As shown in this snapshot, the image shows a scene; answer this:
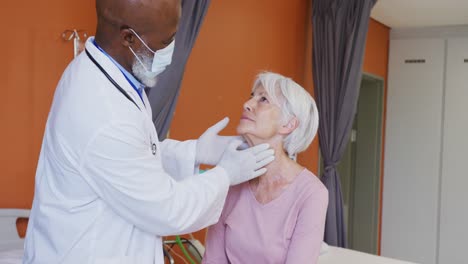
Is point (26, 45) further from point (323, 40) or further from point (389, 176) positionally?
point (389, 176)

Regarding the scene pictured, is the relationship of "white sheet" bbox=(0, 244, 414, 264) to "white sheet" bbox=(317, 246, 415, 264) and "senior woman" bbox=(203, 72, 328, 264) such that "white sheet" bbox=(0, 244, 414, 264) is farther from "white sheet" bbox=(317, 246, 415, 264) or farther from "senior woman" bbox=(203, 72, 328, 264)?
"senior woman" bbox=(203, 72, 328, 264)

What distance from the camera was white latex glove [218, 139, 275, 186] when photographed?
5.37 feet

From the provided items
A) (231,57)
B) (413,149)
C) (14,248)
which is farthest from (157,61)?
(413,149)

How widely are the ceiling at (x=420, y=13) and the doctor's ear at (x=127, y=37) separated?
3.80 m

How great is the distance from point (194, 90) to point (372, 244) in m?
3.48

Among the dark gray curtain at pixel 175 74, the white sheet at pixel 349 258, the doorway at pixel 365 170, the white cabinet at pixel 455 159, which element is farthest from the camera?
the doorway at pixel 365 170

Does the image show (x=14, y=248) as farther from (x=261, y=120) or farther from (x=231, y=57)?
(x=231, y=57)

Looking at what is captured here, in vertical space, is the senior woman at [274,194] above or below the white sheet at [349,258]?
above

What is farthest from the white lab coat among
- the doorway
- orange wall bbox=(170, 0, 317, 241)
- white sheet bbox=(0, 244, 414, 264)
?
Answer: the doorway

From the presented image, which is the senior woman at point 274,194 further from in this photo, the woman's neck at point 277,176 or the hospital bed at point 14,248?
the hospital bed at point 14,248

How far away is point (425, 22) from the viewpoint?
561 cm

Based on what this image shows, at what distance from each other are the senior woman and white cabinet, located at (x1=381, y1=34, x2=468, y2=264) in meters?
4.13

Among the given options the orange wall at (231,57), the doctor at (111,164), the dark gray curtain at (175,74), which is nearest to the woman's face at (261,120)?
the doctor at (111,164)

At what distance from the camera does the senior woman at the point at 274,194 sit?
6.23 ft
